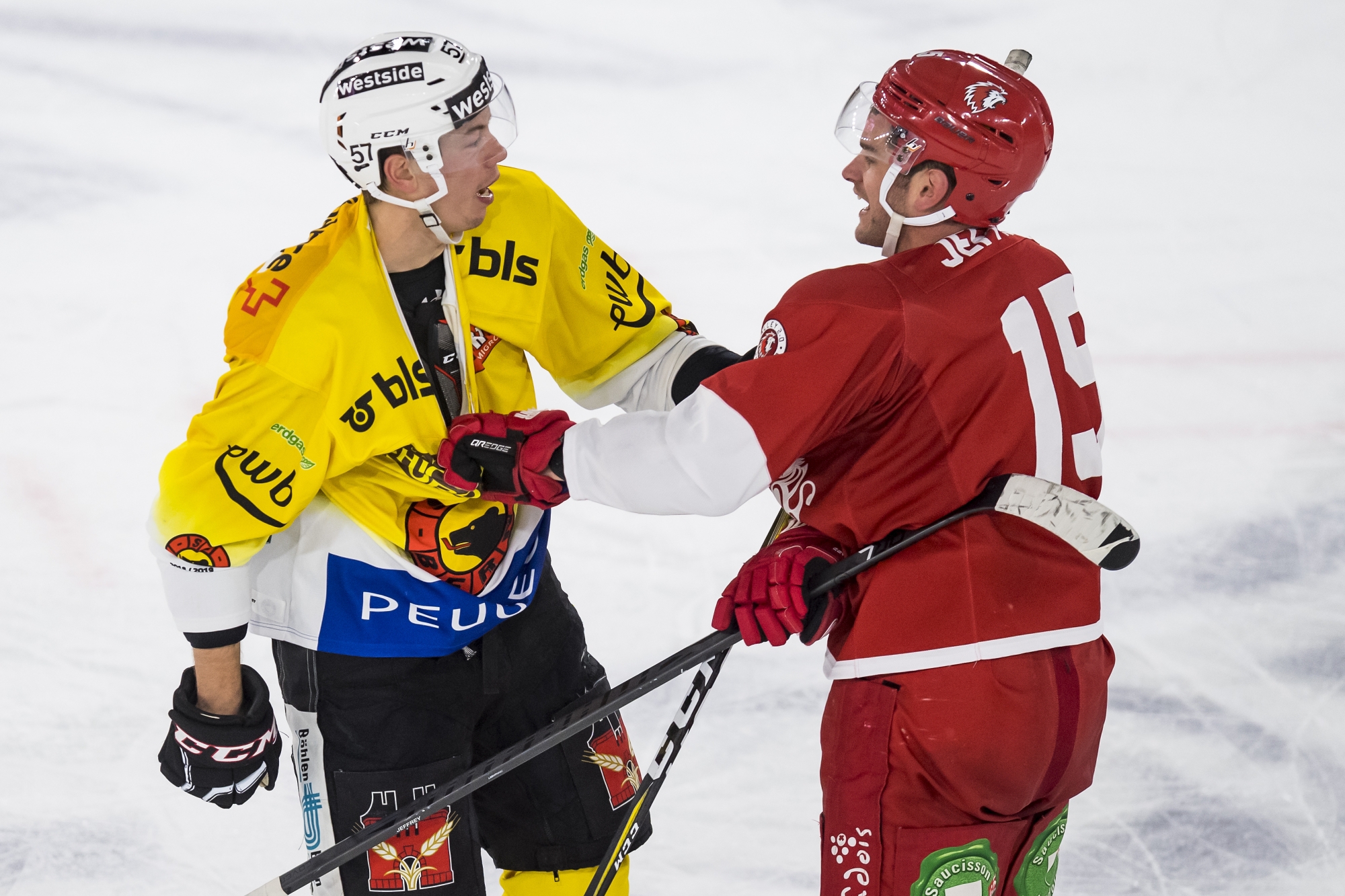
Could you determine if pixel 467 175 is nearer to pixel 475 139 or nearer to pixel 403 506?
pixel 475 139

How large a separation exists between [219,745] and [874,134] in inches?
57.4

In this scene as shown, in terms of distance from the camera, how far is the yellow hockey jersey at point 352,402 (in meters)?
2.11

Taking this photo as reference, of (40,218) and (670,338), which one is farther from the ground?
(670,338)

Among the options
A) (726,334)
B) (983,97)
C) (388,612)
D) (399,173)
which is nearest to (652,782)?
(388,612)

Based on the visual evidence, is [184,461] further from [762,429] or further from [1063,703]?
[1063,703]

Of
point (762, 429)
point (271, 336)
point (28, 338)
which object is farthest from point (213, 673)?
point (28, 338)

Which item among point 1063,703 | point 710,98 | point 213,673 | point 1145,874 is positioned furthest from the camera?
point 710,98

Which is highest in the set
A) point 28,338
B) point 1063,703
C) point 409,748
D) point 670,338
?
point 670,338

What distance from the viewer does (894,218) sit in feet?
6.91

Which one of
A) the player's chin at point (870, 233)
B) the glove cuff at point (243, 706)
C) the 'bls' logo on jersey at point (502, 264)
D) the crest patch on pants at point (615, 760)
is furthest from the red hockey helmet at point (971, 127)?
the glove cuff at point (243, 706)

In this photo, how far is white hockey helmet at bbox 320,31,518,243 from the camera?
7.09 feet

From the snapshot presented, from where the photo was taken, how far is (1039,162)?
2086mm

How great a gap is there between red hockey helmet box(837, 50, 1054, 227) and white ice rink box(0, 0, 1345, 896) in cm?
161

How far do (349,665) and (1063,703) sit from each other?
1176mm
